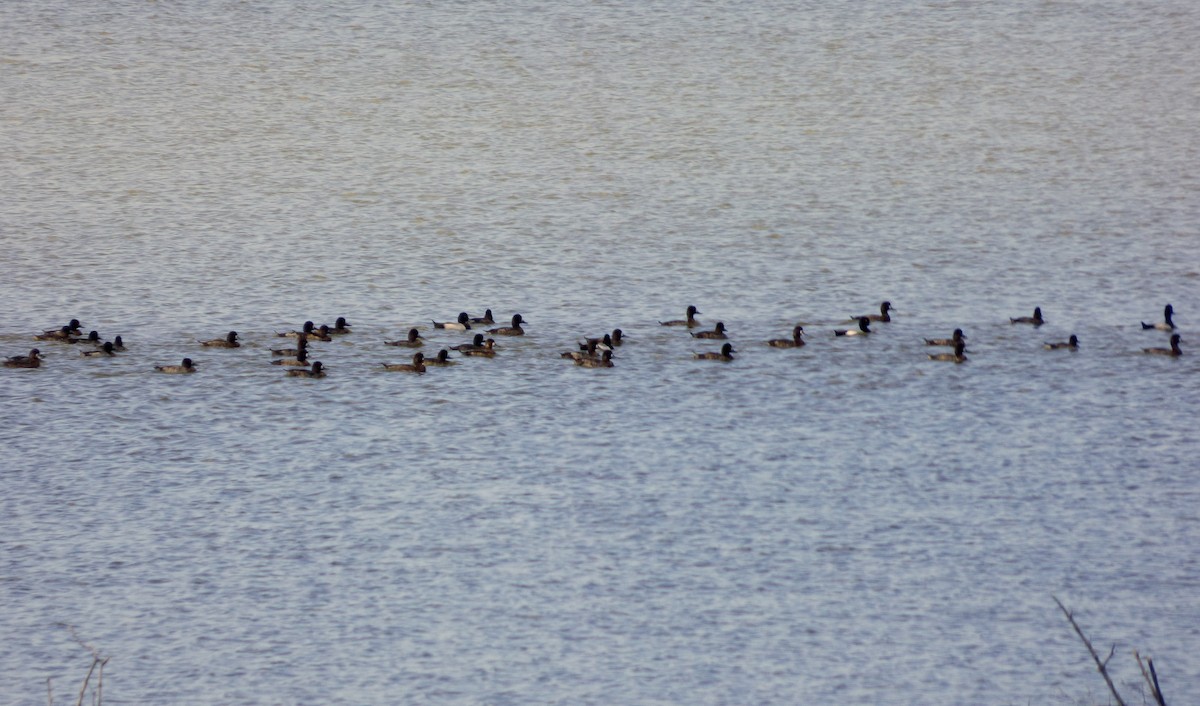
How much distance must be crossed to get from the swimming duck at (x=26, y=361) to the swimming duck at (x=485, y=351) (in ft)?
15.3

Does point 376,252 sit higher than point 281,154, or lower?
lower

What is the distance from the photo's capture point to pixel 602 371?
18.3 metres

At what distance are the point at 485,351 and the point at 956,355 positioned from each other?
5.24m

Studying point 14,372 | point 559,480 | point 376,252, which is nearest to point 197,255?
point 376,252

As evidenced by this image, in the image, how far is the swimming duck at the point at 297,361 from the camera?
18.2 m

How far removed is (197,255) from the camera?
2312 cm

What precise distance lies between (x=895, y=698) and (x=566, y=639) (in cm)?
227

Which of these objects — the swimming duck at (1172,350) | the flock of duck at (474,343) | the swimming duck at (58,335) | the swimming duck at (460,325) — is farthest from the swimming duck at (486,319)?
the swimming duck at (1172,350)

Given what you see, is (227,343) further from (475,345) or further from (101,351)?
(475,345)

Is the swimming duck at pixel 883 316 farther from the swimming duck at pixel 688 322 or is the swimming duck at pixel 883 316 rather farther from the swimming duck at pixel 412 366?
the swimming duck at pixel 412 366

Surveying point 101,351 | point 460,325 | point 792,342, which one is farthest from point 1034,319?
point 101,351

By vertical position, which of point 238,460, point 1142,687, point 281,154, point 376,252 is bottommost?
point 1142,687

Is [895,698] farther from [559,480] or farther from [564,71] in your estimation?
[564,71]

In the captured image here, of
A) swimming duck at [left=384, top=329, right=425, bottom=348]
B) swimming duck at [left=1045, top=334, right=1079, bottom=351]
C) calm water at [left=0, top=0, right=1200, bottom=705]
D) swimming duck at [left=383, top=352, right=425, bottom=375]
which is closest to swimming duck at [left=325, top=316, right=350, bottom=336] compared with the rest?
calm water at [left=0, top=0, right=1200, bottom=705]
